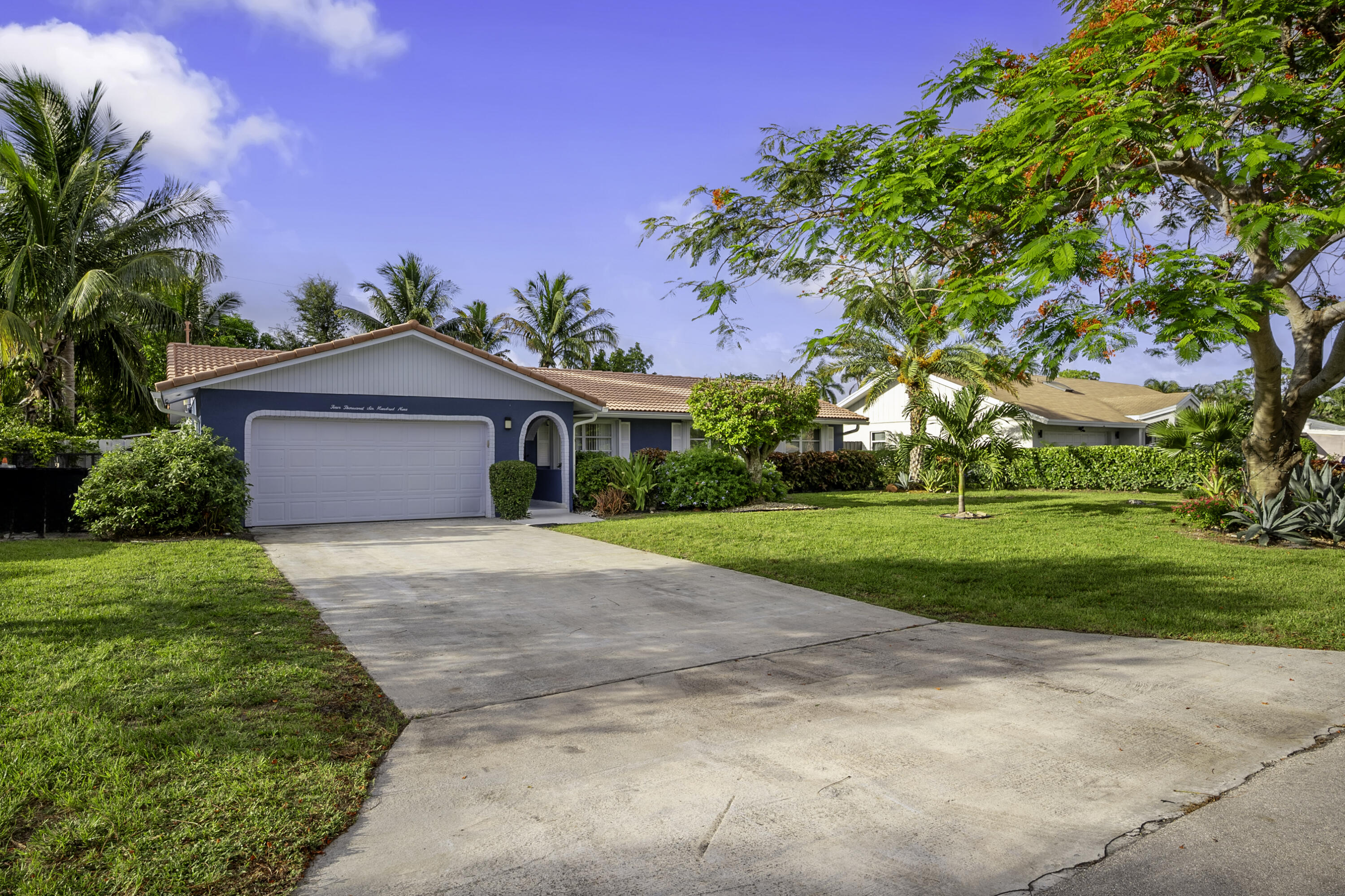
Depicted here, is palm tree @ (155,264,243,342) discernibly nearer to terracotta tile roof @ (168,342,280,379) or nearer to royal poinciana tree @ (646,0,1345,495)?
terracotta tile roof @ (168,342,280,379)

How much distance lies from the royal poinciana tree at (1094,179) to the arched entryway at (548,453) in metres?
8.21

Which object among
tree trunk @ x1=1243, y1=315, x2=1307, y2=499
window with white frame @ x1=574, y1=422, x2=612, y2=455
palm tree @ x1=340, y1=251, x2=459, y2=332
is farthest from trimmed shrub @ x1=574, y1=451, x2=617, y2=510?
palm tree @ x1=340, y1=251, x2=459, y2=332

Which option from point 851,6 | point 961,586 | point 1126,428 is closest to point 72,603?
point 961,586

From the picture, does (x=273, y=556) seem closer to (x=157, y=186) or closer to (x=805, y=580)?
(x=805, y=580)

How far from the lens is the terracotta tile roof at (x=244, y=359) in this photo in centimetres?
1320

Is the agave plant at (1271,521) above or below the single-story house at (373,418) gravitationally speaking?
below

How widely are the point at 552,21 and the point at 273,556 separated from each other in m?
8.44

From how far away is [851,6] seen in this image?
9.65m

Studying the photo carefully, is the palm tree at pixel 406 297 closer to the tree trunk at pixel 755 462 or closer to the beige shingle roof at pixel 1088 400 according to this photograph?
the tree trunk at pixel 755 462

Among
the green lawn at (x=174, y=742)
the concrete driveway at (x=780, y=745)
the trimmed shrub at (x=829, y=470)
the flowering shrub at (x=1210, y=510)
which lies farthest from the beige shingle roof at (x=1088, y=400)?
the green lawn at (x=174, y=742)

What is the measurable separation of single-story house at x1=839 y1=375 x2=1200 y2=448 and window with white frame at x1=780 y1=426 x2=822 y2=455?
2.47 m

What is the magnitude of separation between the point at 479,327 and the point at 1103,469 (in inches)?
1048

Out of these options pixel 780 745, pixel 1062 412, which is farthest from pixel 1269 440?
pixel 1062 412

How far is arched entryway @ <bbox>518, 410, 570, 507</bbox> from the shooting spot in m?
17.0
